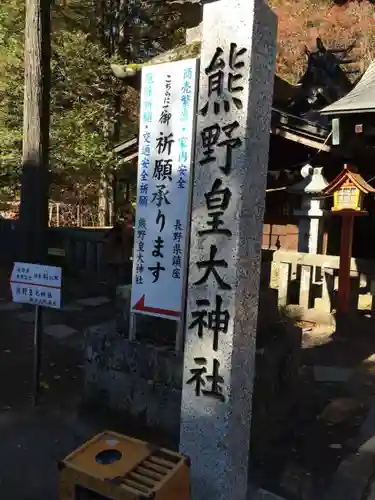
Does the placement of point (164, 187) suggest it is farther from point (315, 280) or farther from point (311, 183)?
point (311, 183)

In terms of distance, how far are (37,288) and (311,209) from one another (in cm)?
673

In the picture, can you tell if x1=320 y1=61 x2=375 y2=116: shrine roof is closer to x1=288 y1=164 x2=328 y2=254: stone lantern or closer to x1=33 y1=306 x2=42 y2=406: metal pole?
x1=288 y1=164 x2=328 y2=254: stone lantern

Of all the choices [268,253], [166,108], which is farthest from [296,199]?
[166,108]

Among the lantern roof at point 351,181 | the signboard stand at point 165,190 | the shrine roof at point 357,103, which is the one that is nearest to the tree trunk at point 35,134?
the shrine roof at point 357,103

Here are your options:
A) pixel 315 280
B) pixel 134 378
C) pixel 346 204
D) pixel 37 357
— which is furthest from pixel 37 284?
pixel 315 280

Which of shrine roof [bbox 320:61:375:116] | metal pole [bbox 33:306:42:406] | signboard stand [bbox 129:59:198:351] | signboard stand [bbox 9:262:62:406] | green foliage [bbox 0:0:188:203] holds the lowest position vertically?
metal pole [bbox 33:306:42:406]

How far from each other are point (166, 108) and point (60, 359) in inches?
150

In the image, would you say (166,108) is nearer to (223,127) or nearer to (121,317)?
(223,127)

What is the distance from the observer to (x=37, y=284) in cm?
471

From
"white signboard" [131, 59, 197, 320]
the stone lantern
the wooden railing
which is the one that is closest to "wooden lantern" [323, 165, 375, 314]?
the wooden railing

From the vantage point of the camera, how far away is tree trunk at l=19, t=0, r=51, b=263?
862cm

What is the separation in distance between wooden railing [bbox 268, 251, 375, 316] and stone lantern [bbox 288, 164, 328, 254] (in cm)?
104

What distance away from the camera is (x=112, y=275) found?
35.9ft

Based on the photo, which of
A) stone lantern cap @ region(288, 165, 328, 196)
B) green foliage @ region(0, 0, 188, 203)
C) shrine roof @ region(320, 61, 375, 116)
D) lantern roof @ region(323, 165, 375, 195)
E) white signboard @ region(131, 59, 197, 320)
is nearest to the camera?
white signboard @ region(131, 59, 197, 320)
